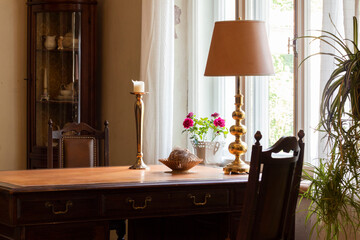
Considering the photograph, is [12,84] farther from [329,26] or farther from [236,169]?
[329,26]

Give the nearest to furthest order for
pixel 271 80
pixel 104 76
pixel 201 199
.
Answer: pixel 201 199 → pixel 271 80 → pixel 104 76

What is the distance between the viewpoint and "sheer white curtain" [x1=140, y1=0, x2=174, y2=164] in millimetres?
3908

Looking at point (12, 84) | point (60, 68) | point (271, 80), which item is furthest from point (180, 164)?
point (12, 84)

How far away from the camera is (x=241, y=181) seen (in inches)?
114

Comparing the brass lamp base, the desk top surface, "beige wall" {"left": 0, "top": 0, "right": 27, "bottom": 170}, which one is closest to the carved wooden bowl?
the desk top surface

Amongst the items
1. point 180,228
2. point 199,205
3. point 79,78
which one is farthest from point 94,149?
point 79,78

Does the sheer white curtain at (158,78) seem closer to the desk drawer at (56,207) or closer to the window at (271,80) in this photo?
the window at (271,80)

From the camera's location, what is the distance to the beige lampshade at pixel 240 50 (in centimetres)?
291

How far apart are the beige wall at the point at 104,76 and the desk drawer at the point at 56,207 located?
183 cm

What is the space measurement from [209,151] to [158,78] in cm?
56

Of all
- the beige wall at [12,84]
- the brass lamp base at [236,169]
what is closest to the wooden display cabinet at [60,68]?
the beige wall at [12,84]

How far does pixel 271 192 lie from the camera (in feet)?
7.37

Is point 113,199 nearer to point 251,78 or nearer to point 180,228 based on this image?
point 180,228

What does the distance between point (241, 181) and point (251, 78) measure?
1.04 m
